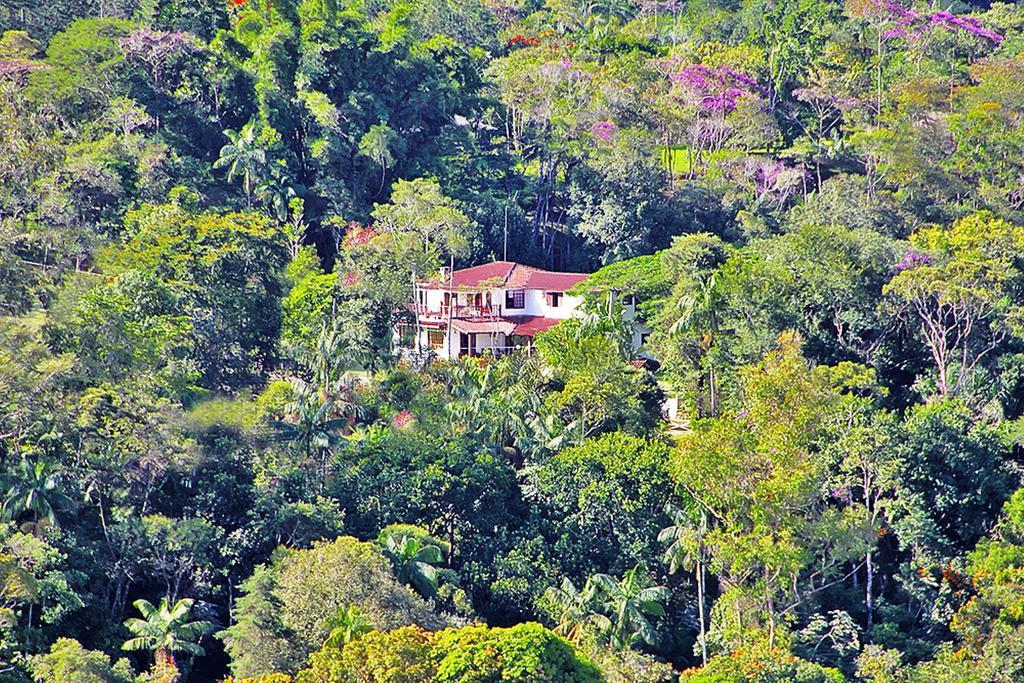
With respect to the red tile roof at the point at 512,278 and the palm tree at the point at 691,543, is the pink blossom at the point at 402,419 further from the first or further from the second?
the red tile roof at the point at 512,278

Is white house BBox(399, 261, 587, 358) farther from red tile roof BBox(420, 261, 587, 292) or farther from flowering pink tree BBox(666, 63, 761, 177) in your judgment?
flowering pink tree BBox(666, 63, 761, 177)

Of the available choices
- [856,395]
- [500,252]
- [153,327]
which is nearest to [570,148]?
[500,252]

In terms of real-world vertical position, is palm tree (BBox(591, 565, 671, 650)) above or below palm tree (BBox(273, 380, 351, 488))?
below

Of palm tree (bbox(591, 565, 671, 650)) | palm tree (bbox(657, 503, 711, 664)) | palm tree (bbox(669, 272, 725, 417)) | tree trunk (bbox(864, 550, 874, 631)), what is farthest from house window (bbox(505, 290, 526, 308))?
tree trunk (bbox(864, 550, 874, 631))

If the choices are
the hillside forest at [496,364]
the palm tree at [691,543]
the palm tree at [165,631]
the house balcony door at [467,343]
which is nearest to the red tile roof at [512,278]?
the hillside forest at [496,364]

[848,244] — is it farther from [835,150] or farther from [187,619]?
[187,619]
